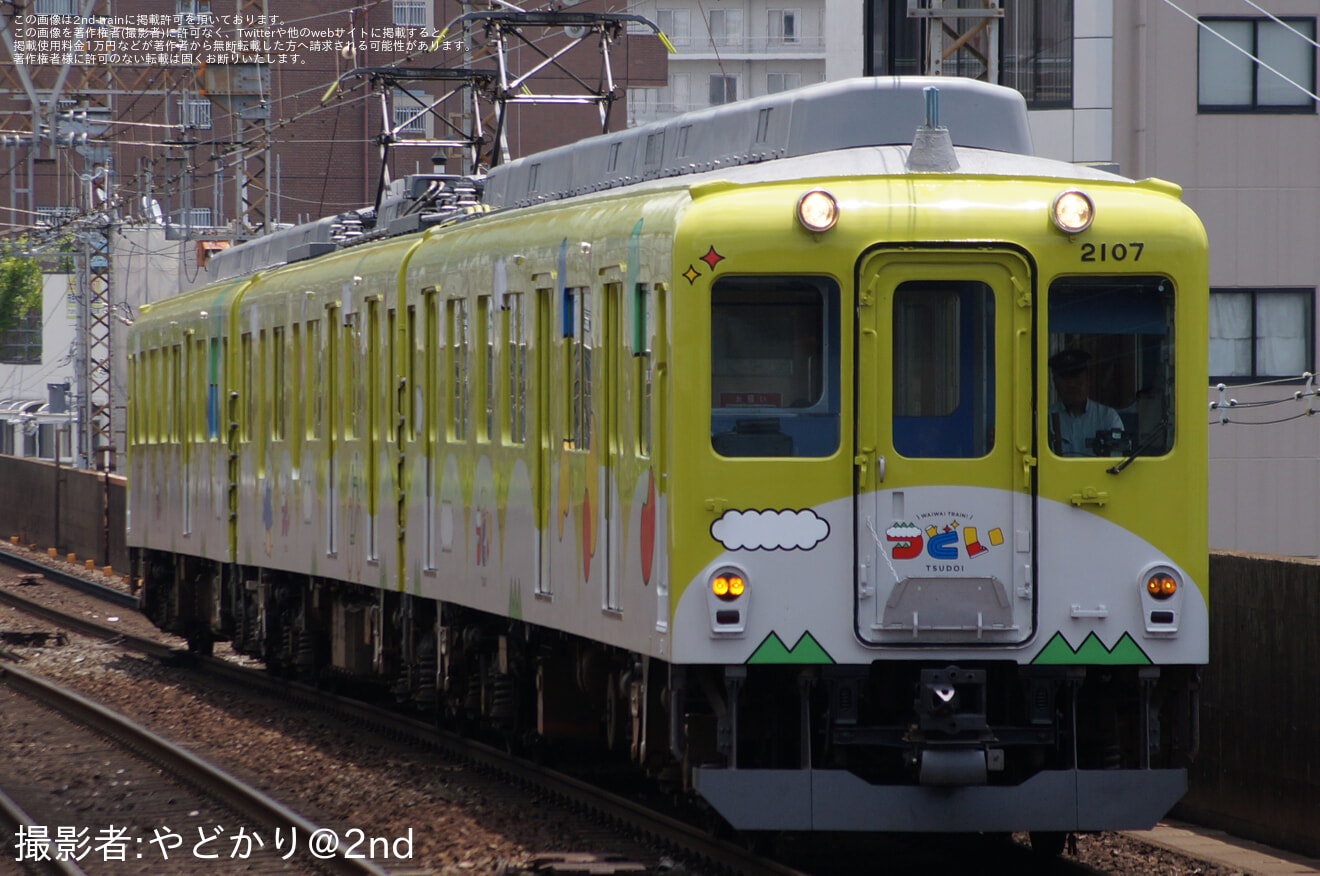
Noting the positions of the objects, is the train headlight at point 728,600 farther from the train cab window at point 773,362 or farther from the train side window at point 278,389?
the train side window at point 278,389

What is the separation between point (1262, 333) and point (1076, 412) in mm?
11671

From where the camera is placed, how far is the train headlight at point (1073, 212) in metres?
8.38

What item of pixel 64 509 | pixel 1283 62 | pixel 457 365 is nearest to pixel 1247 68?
pixel 1283 62

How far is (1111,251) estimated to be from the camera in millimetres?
8438

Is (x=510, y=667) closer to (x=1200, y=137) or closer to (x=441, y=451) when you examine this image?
(x=441, y=451)

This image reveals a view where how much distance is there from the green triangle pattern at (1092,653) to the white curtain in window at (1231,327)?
11545mm

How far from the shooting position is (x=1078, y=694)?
28.6ft

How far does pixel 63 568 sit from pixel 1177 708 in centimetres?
2594

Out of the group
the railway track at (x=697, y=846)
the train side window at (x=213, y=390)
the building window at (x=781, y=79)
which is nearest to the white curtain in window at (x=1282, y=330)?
the train side window at (x=213, y=390)

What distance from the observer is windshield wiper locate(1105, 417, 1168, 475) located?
8383 mm

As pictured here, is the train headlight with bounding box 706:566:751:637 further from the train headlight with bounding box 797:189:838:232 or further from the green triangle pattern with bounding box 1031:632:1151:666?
the train headlight with bounding box 797:189:838:232

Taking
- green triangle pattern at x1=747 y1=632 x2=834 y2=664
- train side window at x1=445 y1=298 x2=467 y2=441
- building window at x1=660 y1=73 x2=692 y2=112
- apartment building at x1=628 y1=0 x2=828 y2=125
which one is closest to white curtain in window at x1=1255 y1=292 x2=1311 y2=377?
train side window at x1=445 y1=298 x2=467 y2=441

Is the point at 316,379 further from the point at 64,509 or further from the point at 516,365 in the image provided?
the point at 64,509

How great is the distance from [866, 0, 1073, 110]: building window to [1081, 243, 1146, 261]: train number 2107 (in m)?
11.0
